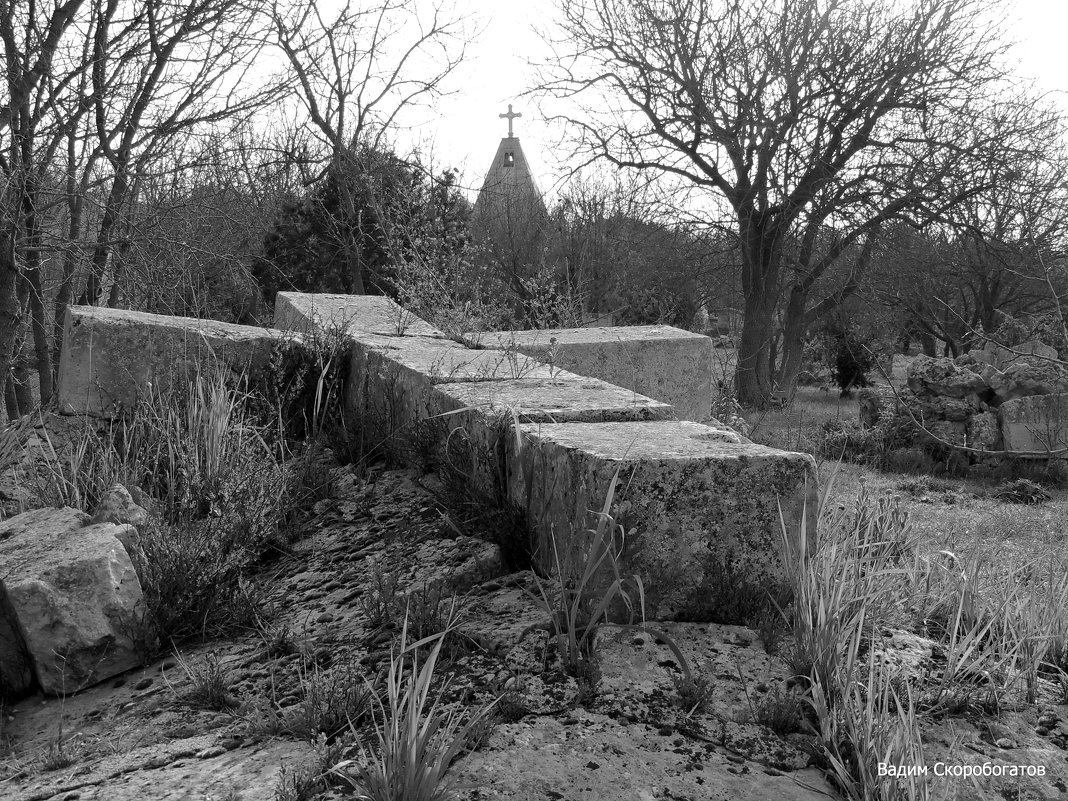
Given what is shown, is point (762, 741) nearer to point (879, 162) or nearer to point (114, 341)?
point (114, 341)

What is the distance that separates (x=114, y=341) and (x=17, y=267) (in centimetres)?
252

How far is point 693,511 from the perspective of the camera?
1.97 m

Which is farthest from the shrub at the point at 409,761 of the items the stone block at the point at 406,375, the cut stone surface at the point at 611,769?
the stone block at the point at 406,375

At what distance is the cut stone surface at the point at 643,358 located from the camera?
4.92 meters

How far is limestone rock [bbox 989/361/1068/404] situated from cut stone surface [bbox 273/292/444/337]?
24.2ft

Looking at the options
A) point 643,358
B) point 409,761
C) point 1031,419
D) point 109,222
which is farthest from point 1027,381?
point 409,761

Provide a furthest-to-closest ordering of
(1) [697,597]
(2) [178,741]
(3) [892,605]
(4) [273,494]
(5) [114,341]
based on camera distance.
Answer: (5) [114,341]
(4) [273,494]
(3) [892,605]
(1) [697,597]
(2) [178,741]

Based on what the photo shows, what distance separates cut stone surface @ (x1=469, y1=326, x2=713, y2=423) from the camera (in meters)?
4.92

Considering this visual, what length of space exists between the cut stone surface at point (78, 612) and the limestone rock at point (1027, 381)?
968cm

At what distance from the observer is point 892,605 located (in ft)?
7.39

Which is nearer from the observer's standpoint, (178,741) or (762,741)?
(762,741)

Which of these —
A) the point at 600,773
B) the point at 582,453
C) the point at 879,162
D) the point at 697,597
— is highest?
the point at 879,162

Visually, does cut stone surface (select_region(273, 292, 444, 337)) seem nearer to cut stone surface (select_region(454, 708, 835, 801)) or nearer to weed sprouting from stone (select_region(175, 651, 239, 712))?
weed sprouting from stone (select_region(175, 651, 239, 712))

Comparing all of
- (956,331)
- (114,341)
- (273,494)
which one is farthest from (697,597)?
(956,331)
